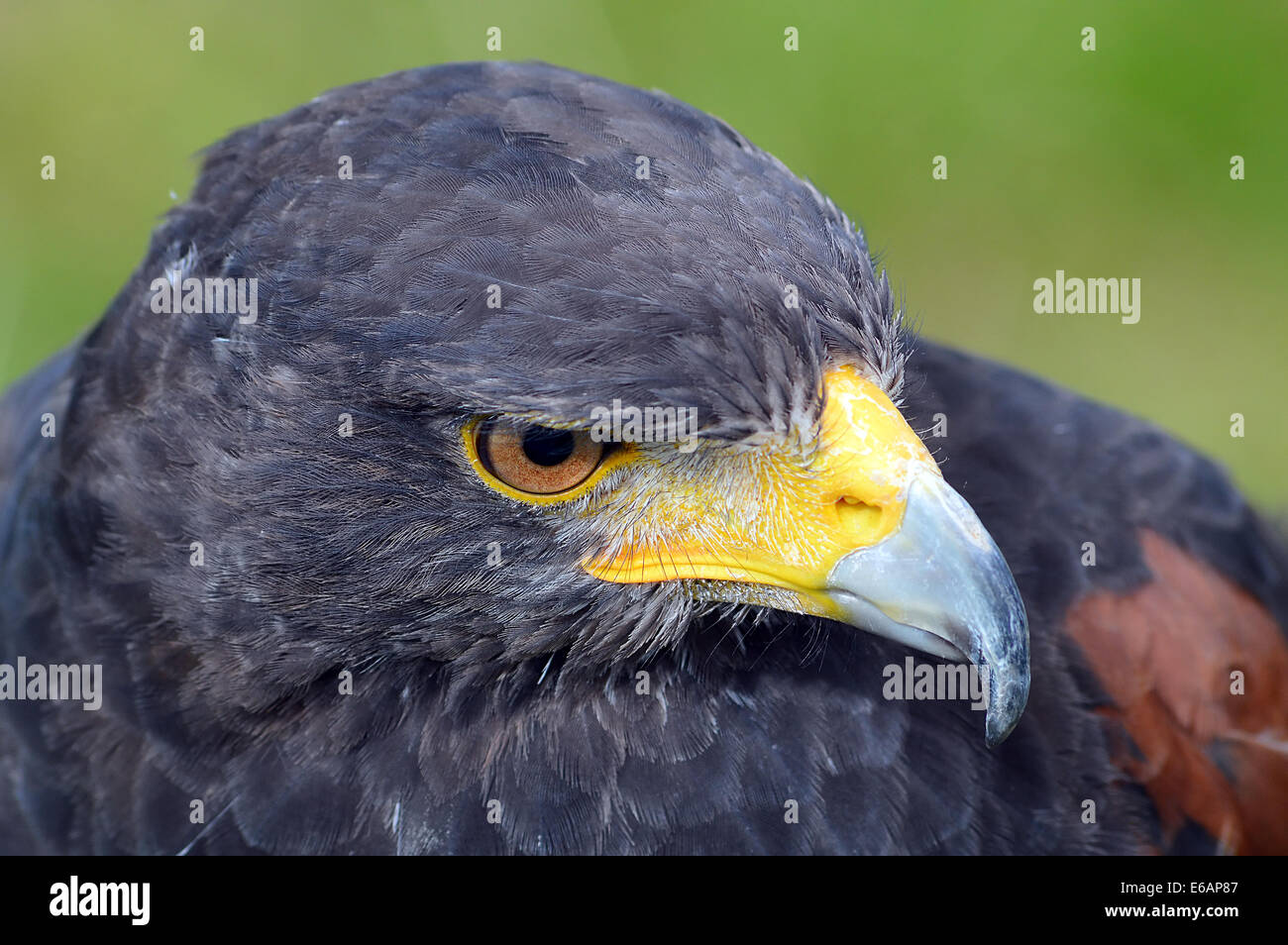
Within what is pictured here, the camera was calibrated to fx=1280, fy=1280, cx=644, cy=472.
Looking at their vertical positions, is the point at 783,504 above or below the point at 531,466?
below

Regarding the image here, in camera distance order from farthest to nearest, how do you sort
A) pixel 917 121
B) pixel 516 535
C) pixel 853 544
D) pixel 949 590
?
pixel 917 121 → pixel 516 535 → pixel 853 544 → pixel 949 590

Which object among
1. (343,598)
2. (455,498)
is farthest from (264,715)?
(455,498)

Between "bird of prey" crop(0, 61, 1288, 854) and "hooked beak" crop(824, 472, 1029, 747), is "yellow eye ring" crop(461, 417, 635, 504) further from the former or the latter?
"hooked beak" crop(824, 472, 1029, 747)

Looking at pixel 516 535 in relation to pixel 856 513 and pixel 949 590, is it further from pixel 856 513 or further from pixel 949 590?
pixel 949 590

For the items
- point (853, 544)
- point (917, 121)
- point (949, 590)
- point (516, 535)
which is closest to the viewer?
point (949, 590)

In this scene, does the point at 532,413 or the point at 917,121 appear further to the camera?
Answer: the point at 917,121

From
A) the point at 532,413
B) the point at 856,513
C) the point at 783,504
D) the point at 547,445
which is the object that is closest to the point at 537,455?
the point at 547,445

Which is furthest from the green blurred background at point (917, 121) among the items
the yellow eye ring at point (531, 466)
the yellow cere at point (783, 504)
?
the yellow eye ring at point (531, 466)
